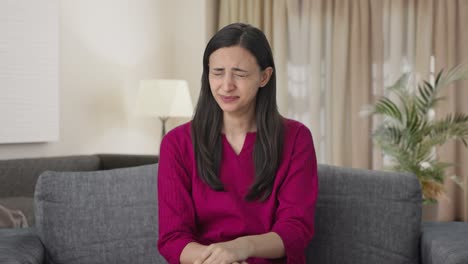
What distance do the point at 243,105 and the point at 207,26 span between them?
4059 millimetres

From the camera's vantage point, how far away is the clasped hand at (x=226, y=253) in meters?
1.75

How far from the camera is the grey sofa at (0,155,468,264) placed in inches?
81.8

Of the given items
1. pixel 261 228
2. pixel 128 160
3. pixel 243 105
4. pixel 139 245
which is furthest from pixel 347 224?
pixel 128 160

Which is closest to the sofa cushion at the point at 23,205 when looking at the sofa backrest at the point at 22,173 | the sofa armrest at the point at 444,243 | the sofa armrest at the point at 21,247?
the sofa backrest at the point at 22,173

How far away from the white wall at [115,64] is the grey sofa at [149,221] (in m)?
2.02

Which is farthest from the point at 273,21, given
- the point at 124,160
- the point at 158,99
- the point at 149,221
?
the point at 149,221

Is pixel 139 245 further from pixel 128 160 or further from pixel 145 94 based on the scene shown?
pixel 145 94

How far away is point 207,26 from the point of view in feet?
19.5

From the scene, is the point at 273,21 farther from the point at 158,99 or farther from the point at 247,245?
the point at 247,245

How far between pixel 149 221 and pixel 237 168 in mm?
397

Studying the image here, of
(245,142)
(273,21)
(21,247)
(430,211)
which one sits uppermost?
(273,21)

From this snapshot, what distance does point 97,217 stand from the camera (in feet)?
7.18

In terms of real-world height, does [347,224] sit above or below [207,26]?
below

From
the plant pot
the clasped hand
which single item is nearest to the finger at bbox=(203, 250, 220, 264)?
the clasped hand
